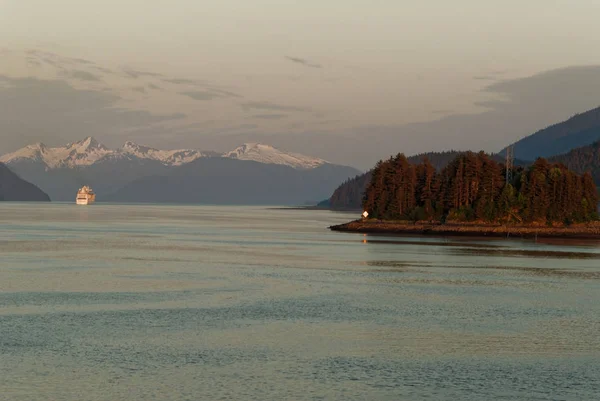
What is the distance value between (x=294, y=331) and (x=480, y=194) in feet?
449

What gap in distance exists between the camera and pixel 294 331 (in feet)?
143

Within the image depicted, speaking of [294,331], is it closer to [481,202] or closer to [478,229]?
[478,229]

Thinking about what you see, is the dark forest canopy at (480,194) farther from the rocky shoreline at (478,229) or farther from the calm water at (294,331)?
the calm water at (294,331)

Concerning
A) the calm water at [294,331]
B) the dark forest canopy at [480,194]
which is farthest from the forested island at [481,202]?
the calm water at [294,331]

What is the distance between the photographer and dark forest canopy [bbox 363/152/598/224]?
17288 cm

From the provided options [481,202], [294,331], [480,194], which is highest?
[480,194]

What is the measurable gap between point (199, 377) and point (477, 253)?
84.3 metres

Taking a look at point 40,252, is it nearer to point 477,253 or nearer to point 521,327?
point 477,253

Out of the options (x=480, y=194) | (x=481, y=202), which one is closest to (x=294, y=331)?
(x=481, y=202)

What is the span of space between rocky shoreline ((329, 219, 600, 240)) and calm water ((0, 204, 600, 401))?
261 ft

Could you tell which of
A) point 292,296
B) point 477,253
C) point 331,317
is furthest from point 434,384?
point 477,253

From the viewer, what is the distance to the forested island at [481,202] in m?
171

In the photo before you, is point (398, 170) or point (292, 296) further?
point (398, 170)

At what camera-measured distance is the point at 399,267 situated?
86125mm
